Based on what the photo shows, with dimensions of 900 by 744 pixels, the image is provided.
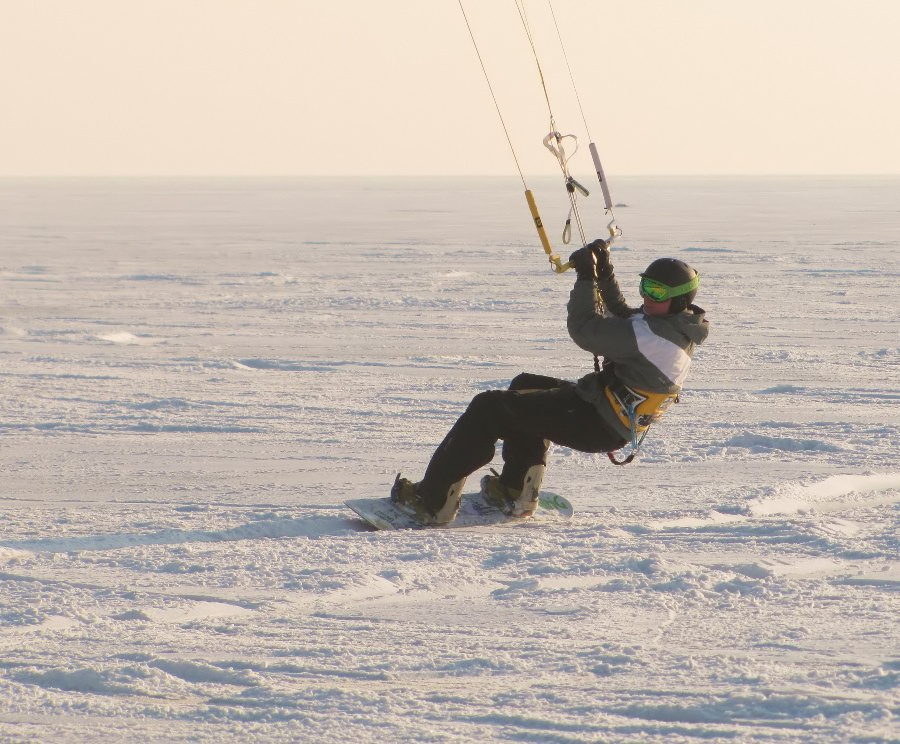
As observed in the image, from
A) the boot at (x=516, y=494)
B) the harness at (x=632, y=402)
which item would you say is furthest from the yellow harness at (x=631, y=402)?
the boot at (x=516, y=494)

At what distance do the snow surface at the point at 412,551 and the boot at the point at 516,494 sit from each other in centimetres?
19

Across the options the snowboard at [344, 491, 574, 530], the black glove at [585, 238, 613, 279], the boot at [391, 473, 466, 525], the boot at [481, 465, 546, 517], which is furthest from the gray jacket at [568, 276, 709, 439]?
the boot at [391, 473, 466, 525]

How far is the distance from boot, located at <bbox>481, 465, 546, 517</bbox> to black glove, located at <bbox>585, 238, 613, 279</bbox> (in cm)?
92

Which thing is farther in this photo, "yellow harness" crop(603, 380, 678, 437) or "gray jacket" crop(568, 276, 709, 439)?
"yellow harness" crop(603, 380, 678, 437)

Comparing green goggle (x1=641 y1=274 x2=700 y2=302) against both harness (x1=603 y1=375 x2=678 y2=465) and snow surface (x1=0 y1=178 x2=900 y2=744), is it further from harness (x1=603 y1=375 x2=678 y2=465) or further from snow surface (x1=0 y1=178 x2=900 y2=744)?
snow surface (x1=0 y1=178 x2=900 y2=744)

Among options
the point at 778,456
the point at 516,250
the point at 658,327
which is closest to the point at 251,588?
the point at 658,327

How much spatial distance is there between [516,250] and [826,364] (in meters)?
15.8

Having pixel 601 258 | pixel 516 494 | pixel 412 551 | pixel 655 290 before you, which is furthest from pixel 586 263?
pixel 412 551

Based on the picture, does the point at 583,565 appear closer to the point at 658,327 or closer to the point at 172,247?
the point at 658,327

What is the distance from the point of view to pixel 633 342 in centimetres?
524

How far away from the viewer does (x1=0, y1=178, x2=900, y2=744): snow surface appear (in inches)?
138

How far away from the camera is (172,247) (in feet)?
91.7

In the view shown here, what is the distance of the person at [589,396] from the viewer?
5262 mm

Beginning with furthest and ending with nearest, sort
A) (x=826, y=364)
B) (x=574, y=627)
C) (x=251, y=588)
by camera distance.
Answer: (x=826, y=364)
(x=251, y=588)
(x=574, y=627)
